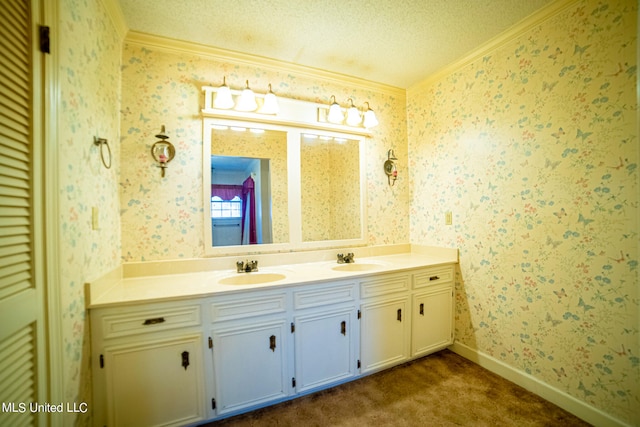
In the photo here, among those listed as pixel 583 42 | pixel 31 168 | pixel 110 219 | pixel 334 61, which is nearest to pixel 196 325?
pixel 110 219

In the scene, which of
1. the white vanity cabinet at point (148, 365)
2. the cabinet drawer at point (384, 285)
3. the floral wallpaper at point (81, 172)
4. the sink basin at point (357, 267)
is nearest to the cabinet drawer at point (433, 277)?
the cabinet drawer at point (384, 285)

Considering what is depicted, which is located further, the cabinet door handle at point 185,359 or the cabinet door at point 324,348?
the cabinet door at point 324,348

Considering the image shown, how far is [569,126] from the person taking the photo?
1.52 m

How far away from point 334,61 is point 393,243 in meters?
1.73

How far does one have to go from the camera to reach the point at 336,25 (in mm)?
1675

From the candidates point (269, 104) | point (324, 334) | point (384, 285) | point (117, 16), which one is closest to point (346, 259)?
point (384, 285)

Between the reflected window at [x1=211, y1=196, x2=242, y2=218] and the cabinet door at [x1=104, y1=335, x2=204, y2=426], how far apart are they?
86 centimetres

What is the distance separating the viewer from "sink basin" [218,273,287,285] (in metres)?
1.78

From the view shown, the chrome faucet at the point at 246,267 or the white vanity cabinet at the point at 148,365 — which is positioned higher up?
the chrome faucet at the point at 246,267

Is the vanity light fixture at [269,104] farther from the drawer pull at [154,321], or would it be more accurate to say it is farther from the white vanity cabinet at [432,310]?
the white vanity cabinet at [432,310]

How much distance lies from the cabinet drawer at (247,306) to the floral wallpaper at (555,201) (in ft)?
5.24

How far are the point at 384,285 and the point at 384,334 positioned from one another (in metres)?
0.37

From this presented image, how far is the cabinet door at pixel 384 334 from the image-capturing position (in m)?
1.83

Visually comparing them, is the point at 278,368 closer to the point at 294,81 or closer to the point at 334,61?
the point at 294,81
